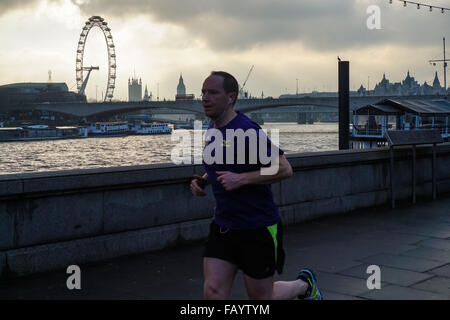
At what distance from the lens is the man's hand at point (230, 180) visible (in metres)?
3.40

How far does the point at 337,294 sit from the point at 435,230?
3.28 meters

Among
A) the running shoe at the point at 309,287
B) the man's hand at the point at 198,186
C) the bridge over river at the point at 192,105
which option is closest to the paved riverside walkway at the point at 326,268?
the running shoe at the point at 309,287

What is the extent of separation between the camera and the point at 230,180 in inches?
134

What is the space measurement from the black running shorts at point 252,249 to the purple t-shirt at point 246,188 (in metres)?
0.04

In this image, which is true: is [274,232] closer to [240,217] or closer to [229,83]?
[240,217]

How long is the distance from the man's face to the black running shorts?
67 centimetres

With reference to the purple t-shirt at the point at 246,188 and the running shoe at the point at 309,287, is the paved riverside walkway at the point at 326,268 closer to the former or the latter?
the running shoe at the point at 309,287

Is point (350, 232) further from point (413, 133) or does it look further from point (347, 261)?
point (413, 133)

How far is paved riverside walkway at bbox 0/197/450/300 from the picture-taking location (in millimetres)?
5047

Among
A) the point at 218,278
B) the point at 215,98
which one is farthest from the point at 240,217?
the point at 215,98

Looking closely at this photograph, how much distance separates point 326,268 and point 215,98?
283 cm
